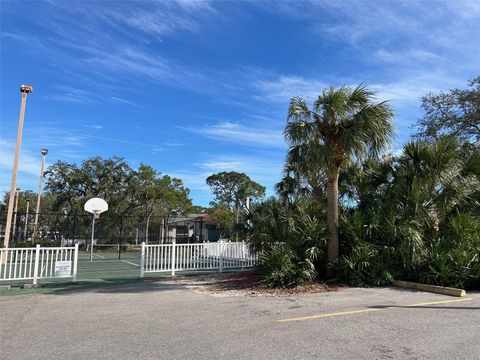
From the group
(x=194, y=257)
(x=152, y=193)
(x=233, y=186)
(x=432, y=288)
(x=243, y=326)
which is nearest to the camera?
(x=243, y=326)

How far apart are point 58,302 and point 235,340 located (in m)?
5.24

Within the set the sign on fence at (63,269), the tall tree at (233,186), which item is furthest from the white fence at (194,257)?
the tall tree at (233,186)

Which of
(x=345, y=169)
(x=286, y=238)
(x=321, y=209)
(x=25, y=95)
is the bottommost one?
(x=286, y=238)

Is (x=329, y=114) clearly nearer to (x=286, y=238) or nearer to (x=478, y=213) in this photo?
(x=286, y=238)

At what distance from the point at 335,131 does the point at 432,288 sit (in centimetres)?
474

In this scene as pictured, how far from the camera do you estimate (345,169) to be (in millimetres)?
13164

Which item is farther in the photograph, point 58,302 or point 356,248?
point 356,248

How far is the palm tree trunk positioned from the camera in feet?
38.5

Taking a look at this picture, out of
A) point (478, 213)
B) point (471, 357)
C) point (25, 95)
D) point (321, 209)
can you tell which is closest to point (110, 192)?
point (25, 95)

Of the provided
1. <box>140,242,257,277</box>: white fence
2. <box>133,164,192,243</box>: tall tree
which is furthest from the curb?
<box>133,164,192,243</box>: tall tree

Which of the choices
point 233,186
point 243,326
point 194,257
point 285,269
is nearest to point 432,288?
point 285,269

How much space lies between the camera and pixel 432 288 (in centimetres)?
1003

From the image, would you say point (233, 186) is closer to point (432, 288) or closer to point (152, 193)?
point (152, 193)

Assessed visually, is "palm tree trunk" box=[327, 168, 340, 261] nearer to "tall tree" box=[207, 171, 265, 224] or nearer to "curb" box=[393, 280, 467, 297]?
"curb" box=[393, 280, 467, 297]
